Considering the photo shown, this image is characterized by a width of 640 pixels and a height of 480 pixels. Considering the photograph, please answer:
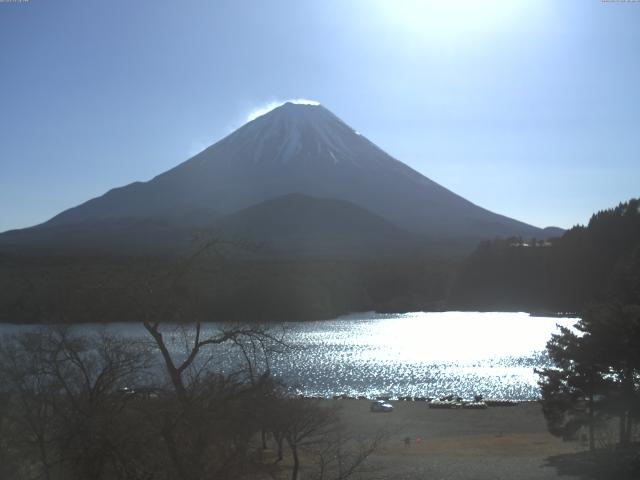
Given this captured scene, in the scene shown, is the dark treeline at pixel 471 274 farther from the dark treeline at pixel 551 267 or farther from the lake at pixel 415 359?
the lake at pixel 415 359

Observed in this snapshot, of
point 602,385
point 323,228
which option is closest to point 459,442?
point 602,385

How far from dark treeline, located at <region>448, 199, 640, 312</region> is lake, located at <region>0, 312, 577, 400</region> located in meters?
4.41

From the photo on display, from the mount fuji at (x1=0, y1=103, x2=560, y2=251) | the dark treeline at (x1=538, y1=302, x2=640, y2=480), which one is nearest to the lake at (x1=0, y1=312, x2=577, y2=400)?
the dark treeline at (x1=538, y1=302, x2=640, y2=480)

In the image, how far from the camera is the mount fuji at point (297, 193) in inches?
3509

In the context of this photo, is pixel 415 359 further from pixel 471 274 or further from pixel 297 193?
pixel 297 193

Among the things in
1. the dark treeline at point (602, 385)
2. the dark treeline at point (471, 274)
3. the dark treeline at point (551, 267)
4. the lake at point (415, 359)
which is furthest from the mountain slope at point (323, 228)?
the dark treeline at point (602, 385)

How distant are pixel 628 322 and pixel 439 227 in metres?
87.9

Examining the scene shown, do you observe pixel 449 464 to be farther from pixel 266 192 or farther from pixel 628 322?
pixel 266 192

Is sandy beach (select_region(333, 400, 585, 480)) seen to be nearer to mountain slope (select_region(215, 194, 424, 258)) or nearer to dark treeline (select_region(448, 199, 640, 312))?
dark treeline (select_region(448, 199, 640, 312))

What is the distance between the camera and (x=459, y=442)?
1689cm

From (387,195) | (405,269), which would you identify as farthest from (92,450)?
(387,195)

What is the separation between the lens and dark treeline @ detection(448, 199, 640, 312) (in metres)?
52.0

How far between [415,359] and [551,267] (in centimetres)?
3108

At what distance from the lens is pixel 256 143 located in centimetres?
11262
